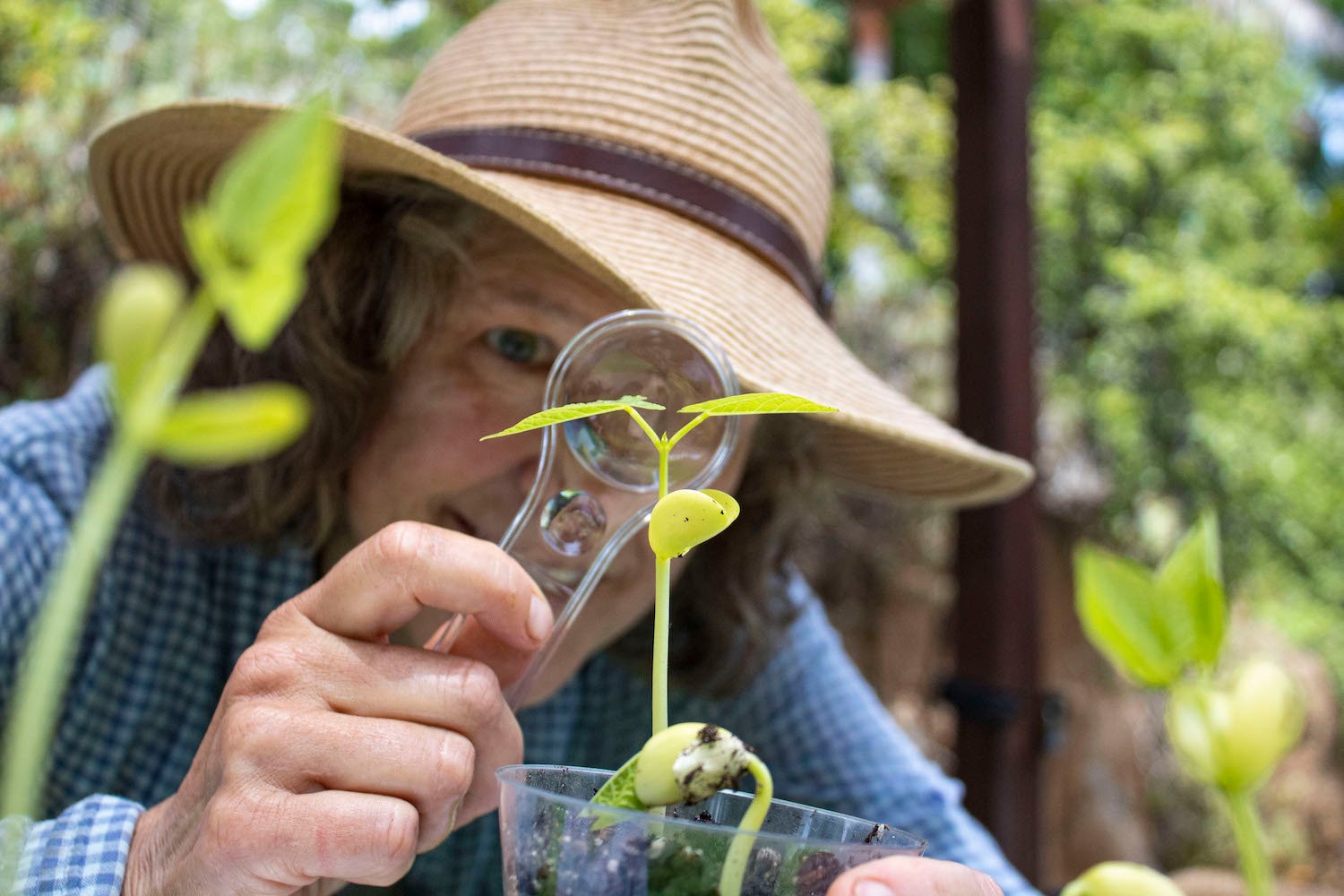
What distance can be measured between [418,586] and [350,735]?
7cm

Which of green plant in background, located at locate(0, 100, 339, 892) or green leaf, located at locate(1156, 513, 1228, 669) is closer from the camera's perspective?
green plant in background, located at locate(0, 100, 339, 892)

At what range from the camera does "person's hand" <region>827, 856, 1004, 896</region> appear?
316mm

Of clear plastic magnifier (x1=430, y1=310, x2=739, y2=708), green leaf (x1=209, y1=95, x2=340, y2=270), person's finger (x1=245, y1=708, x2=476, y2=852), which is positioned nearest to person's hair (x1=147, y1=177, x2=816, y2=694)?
clear plastic magnifier (x1=430, y1=310, x2=739, y2=708)

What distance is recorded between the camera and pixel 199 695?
1019 millimetres

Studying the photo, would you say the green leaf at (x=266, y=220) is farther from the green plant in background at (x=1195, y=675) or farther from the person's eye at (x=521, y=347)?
the person's eye at (x=521, y=347)

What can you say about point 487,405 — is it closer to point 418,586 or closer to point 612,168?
point 612,168

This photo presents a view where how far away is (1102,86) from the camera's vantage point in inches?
199

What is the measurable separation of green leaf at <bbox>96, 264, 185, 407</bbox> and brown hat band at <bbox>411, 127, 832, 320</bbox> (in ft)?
2.08

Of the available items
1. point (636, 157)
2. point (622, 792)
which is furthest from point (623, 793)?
point (636, 157)

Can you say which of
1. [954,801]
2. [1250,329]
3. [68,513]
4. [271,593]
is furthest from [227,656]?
[1250,329]

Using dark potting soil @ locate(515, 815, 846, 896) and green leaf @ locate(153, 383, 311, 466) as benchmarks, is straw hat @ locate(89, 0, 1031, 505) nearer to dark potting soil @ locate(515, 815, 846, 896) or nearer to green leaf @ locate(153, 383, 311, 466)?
dark potting soil @ locate(515, 815, 846, 896)

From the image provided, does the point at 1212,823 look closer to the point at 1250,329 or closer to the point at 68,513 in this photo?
the point at 1250,329

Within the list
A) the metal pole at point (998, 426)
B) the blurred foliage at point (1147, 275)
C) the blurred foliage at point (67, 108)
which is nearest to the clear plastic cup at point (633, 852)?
the blurred foliage at point (67, 108)

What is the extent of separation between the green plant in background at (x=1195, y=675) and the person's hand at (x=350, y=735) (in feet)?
0.86
